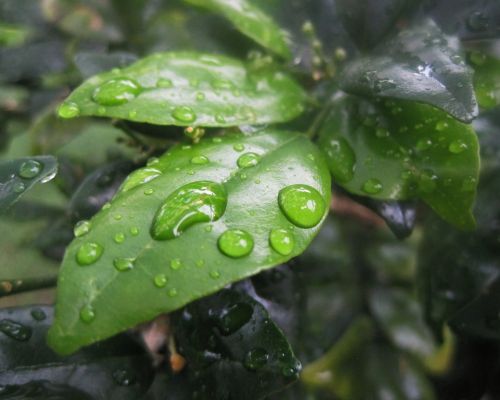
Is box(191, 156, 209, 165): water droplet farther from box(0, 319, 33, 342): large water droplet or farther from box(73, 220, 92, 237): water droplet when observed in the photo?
box(0, 319, 33, 342): large water droplet

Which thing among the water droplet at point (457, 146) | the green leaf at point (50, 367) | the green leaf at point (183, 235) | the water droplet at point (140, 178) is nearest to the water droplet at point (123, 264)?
the green leaf at point (183, 235)

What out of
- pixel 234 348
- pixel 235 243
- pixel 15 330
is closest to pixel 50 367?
pixel 15 330

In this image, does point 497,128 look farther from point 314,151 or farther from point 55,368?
point 55,368

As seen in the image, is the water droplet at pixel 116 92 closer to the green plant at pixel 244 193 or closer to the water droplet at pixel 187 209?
the green plant at pixel 244 193

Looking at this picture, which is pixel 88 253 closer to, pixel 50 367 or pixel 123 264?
pixel 123 264

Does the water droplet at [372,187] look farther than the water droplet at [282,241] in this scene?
Yes

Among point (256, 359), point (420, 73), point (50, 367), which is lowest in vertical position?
point (50, 367)

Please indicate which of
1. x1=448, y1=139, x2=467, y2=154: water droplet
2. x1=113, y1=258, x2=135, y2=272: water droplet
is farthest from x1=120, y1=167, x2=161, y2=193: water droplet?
x1=448, y1=139, x2=467, y2=154: water droplet
